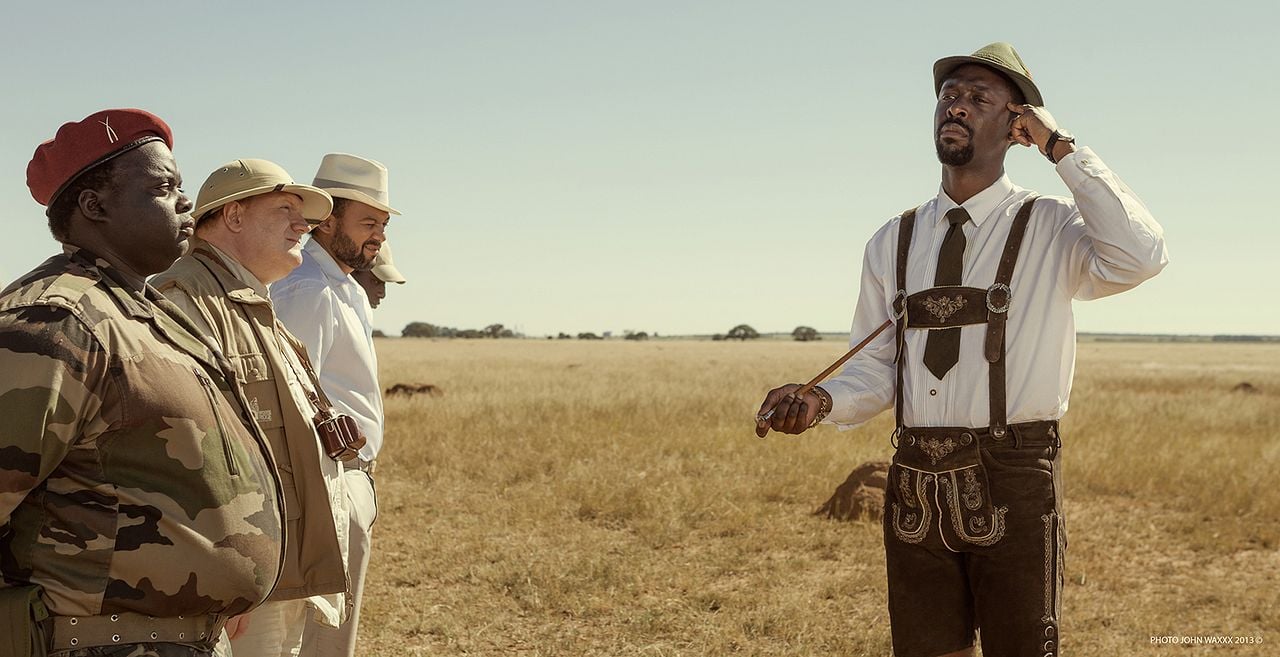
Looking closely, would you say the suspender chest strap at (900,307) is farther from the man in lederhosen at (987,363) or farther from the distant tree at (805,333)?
the distant tree at (805,333)

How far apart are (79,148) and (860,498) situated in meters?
7.53

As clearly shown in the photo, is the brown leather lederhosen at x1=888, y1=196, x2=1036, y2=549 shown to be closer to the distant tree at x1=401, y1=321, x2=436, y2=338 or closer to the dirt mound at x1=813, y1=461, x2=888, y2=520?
the dirt mound at x1=813, y1=461, x2=888, y2=520

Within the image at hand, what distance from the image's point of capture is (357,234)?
4.42 metres

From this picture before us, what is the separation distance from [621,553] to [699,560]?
24.7 inches

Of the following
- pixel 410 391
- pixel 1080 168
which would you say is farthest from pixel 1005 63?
pixel 410 391

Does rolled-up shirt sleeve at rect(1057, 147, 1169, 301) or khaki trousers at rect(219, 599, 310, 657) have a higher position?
rolled-up shirt sleeve at rect(1057, 147, 1169, 301)

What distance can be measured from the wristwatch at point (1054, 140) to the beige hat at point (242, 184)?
7.71ft

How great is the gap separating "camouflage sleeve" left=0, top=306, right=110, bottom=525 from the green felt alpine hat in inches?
103

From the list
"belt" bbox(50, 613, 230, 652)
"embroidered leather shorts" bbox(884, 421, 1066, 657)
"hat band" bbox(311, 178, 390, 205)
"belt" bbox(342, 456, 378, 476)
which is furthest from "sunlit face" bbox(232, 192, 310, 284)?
"embroidered leather shorts" bbox(884, 421, 1066, 657)

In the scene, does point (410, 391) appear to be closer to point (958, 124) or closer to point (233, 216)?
point (233, 216)

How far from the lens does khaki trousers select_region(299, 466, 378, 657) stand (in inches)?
145

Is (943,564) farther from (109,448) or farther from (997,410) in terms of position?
(109,448)

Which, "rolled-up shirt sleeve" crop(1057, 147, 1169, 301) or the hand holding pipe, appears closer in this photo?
"rolled-up shirt sleeve" crop(1057, 147, 1169, 301)

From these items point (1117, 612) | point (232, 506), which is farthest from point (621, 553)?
point (232, 506)
